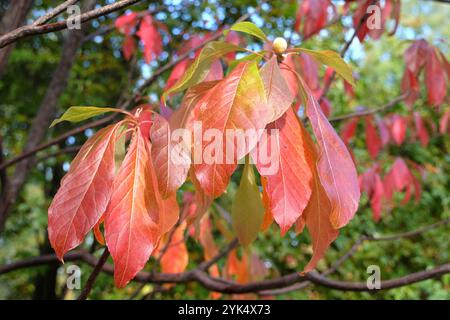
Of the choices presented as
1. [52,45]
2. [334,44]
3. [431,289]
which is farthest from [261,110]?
[334,44]

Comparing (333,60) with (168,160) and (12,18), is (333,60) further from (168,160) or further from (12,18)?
(12,18)

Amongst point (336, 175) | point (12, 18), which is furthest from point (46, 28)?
point (12, 18)

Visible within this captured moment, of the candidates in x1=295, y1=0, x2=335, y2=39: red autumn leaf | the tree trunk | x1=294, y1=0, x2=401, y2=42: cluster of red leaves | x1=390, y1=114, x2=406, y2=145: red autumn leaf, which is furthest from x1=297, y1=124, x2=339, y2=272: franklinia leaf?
x1=390, y1=114, x2=406, y2=145: red autumn leaf

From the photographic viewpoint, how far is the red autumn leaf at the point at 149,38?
1769 millimetres

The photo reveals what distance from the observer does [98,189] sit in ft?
2.09

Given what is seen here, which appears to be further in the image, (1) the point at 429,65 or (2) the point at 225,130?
(1) the point at 429,65

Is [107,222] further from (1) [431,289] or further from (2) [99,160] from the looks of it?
(1) [431,289]

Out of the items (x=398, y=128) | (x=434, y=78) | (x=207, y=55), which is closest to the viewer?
(x=207, y=55)

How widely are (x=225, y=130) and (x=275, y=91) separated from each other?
0.10m

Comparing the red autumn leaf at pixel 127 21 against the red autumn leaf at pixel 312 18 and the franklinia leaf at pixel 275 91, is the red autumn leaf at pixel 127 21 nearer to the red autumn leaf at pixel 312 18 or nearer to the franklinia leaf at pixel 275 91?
the red autumn leaf at pixel 312 18

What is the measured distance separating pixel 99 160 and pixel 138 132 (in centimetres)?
7

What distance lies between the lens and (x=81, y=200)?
2.05 feet

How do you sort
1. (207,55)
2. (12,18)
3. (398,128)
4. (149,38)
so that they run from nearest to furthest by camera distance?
(207,55) → (12,18) → (149,38) → (398,128)

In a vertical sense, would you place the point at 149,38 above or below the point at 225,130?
below
